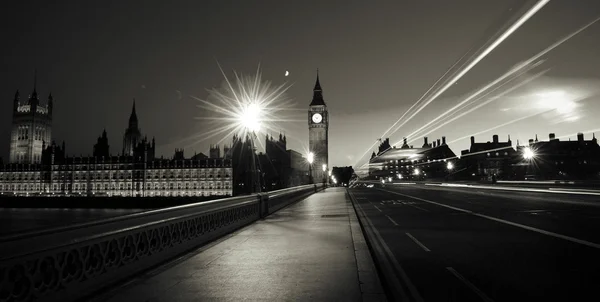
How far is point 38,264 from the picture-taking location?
4848 millimetres

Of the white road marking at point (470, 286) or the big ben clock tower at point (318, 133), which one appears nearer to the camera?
the white road marking at point (470, 286)

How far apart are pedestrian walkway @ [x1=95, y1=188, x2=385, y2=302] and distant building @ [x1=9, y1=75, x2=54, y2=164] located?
21650cm

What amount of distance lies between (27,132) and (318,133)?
14300cm

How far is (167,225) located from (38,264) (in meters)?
3.35

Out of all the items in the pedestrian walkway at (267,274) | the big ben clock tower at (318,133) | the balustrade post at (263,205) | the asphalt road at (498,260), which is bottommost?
the asphalt road at (498,260)

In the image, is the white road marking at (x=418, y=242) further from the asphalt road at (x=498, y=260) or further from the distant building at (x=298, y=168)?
the distant building at (x=298, y=168)

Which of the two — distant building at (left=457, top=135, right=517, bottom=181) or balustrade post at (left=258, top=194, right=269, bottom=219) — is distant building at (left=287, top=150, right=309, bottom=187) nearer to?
distant building at (left=457, top=135, right=517, bottom=181)

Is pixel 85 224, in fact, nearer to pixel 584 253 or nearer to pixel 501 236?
pixel 584 253

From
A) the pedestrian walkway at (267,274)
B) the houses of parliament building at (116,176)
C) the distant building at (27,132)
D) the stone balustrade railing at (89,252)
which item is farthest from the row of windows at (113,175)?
the stone balustrade railing at (89,252)

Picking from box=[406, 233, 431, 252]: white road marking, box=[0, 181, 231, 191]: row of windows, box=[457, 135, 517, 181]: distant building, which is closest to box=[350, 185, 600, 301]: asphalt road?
box=[406, 233, 431, 252]: white road marking

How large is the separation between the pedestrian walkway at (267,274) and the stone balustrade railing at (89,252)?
1.18 feet

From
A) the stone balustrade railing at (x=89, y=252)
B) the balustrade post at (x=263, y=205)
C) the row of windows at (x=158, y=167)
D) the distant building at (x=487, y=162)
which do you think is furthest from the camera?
the row of windows at (x=158, y=167)

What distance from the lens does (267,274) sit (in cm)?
686

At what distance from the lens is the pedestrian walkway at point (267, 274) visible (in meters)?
5.62
